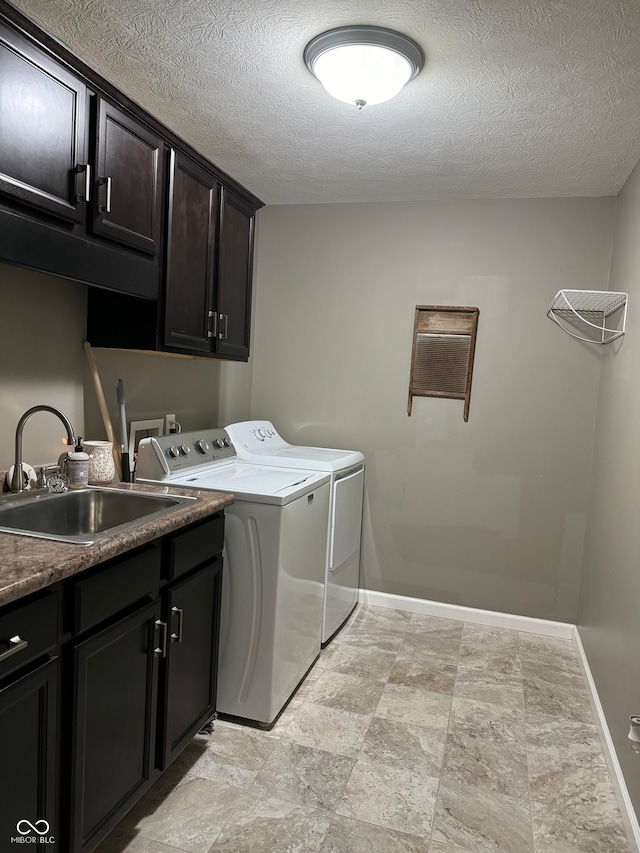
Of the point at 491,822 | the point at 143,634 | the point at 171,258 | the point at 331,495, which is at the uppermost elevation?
the point at 171,258

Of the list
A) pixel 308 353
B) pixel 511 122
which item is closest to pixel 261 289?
pixel 308 353

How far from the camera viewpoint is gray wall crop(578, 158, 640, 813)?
6.60 ft

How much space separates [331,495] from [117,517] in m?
1.12

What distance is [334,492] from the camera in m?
2.89

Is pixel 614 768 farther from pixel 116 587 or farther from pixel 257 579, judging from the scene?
pixel 116 587

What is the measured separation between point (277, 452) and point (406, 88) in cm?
187

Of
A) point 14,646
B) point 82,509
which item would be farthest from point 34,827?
point 82,509

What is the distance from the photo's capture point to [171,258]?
2.20 meters

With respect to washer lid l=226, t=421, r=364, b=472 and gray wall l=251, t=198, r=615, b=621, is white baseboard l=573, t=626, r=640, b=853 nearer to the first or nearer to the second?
gray wall l=251, t=198, r=615, b=621

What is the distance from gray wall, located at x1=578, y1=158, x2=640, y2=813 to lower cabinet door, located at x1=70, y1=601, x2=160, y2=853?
1.45m

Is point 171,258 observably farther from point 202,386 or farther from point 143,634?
point 143,634

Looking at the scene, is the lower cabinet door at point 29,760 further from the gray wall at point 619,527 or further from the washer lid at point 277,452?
the washer lid at point 277,452

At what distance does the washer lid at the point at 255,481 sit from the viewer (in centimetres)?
225

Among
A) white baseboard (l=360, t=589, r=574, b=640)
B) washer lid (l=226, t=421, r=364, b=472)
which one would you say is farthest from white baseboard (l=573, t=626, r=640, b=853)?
washer lid (l=226, t=421, r=364, b=472)
